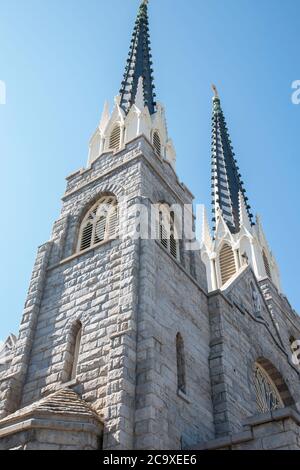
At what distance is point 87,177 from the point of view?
17281 mm

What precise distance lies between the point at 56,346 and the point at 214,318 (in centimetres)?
435

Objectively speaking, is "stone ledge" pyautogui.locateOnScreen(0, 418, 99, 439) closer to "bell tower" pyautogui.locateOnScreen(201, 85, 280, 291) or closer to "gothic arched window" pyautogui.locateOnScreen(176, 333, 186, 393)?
"gothic arched window" pyautogui.locateOnScreen(176, 333, 186, 393)

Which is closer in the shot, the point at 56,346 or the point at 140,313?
the point at 140,313

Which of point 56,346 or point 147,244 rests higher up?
point 147,244

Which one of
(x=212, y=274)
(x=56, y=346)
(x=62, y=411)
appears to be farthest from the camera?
(x=212, y=274)

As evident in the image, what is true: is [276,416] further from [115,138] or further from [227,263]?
[227,263]

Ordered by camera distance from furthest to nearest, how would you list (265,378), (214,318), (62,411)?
(265,378)
(214,318)
(62,411)

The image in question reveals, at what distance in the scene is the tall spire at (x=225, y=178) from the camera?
31734 mm

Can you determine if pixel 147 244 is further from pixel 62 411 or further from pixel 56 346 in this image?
pixel 62 411

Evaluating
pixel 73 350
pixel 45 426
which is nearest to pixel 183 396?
pixel 73 350

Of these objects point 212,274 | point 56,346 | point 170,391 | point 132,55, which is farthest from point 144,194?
point 132,55

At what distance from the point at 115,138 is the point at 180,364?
32.0ft

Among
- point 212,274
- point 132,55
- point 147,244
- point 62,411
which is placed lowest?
point 62,411

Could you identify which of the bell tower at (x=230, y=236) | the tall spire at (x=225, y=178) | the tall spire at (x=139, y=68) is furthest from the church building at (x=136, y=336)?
the tall spire at (x=225, y=178)
